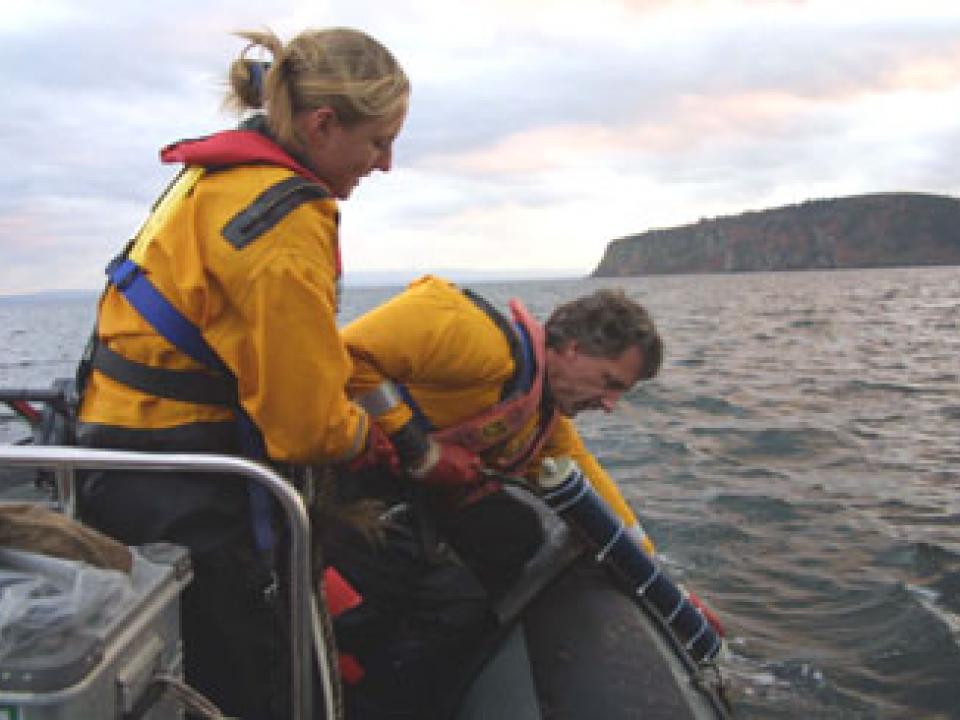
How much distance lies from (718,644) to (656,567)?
427 millimetres

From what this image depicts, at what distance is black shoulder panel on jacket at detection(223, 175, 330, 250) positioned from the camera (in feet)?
6.15

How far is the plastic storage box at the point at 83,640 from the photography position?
1.32 metres

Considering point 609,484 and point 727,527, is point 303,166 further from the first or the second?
point 727,527

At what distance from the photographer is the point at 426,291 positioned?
3.12 meters

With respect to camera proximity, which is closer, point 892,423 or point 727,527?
point 727,527

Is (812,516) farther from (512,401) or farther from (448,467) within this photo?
(448,467)

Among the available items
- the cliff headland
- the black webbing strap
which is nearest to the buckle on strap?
the black webbing strap

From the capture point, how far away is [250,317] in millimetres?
1889

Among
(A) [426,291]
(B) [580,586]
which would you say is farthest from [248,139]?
(B) [580,586]

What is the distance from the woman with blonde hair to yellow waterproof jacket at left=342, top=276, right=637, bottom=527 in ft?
2.46

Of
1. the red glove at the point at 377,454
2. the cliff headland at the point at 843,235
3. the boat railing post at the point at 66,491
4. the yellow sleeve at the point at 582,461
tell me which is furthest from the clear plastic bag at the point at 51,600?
A: the cliff headland at the point at 843,235

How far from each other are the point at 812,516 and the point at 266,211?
6.41m

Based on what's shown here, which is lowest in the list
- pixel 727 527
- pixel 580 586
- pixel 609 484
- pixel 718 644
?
pixel 727 527

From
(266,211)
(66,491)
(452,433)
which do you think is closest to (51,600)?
(66,491)
